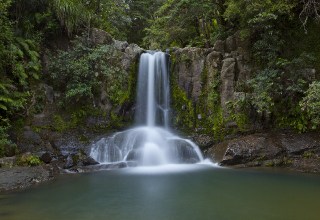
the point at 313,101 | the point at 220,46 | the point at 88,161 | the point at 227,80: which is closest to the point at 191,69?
the point at 220,46

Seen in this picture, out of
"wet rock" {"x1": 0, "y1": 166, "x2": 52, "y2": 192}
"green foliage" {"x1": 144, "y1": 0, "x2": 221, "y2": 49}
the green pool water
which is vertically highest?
"green foliage" {"x1": 144, "y1": 0, "x2": 221, "y2": 49}

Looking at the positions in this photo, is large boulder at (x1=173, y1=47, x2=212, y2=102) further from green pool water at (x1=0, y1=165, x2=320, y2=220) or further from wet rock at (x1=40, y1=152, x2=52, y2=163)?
wet rock at (x1=40, y1=152, x2=52, y2=163)

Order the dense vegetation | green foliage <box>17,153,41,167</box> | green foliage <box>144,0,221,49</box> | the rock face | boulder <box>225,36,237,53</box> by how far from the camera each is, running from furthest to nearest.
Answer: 1. green foliage <box>144,0,221,49</box>
2. boulder <box>225,36,237,53</box>
3. the rock face
4. the dense vegetation
5. green foliage <box>17,153,41,167</box>

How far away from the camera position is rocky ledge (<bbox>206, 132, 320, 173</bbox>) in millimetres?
10172

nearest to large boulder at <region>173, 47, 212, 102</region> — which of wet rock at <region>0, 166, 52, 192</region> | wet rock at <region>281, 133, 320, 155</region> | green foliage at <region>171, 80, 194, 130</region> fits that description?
green foliage at <region>171, 80, 194, 130</region>

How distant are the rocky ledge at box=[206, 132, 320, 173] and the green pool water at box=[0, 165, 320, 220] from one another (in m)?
0.84

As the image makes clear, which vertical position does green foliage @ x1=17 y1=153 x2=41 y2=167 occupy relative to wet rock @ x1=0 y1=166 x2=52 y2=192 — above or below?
above

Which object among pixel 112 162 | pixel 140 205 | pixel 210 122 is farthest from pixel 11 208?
pixel 210 122

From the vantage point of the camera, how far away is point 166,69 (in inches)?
576

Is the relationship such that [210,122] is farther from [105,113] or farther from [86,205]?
[86,205]

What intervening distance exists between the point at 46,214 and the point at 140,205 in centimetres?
192

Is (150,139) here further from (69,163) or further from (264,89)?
(264,89)

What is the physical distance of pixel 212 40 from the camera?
15188 mm

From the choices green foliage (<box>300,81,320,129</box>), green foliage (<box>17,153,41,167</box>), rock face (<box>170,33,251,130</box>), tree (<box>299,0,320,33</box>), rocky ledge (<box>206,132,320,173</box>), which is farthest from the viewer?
rock face (<box>170,33,251,130</box>)
